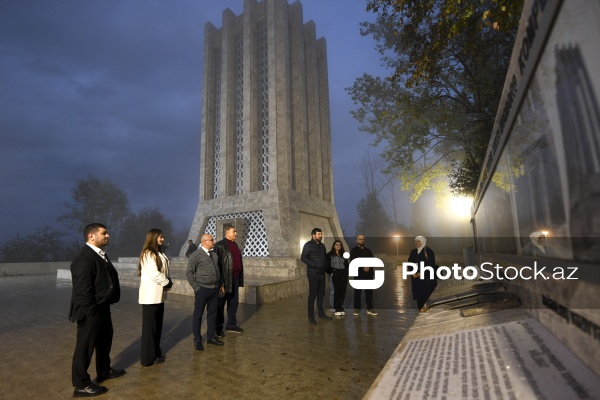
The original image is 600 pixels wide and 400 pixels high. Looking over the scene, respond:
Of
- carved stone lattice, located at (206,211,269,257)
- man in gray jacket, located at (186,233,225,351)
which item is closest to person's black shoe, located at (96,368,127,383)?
man in gray jacket, located at (186,233,225,351)

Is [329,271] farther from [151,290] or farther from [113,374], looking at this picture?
[113,374]

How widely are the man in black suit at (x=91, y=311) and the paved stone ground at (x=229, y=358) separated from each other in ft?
0.58

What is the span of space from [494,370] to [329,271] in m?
5.21

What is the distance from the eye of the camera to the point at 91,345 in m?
3.23

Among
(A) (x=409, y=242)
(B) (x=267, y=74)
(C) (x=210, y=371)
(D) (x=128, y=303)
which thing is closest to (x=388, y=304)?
(C) (x=210, y=371)

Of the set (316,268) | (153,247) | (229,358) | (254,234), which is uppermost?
(254,234)

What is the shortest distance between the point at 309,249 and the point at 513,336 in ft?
15.4

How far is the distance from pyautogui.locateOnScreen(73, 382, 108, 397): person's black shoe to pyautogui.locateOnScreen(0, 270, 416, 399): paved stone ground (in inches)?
3.4

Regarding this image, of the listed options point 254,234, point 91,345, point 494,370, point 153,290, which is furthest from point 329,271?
point 254,234

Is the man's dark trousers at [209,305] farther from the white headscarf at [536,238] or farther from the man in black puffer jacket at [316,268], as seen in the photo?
the white headscarf at [536,238]

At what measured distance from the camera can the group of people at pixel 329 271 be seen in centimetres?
611

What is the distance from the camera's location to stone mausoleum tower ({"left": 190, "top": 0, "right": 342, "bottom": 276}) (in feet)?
54.0

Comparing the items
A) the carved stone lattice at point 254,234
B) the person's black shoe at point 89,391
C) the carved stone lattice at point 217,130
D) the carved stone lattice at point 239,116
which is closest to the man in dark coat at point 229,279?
the person's black shoe at point 89,391

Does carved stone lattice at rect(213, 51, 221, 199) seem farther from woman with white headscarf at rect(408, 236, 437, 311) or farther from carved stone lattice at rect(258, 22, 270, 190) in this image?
woman with white headscarf at rect(408, 236, 437, 311)
